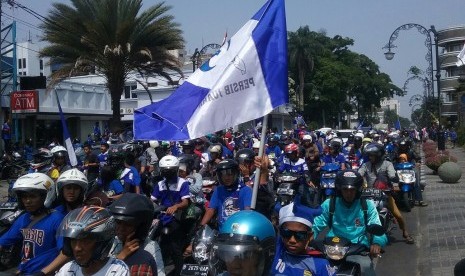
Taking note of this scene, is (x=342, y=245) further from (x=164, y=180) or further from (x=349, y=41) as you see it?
(x=349, y=41)

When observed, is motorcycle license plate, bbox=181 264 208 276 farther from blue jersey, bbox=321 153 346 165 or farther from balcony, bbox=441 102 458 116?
balcony, bbox=441 102 458 116

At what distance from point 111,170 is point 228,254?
6550 mm

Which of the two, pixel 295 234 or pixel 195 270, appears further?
pixel 195 270

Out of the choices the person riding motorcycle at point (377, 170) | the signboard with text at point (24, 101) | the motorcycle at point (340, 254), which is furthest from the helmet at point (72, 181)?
the signboard with text at point (24, 101)

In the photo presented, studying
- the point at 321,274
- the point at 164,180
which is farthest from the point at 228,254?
the point at 164,180

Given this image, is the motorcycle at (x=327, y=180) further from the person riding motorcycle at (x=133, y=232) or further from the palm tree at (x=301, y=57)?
the palm tree at (x=301, y=57)

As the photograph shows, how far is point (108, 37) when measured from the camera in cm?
2200

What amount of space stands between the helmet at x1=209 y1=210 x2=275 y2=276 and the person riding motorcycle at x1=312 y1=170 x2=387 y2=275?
282cm

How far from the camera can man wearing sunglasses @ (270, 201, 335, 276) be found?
157 inches

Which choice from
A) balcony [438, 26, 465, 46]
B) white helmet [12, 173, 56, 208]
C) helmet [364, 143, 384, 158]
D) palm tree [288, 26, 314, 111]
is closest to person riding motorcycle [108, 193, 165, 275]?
white helmet [12, 173, 56, 208]

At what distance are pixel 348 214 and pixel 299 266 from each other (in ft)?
7.66

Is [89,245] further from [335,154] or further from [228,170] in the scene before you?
[335,154]

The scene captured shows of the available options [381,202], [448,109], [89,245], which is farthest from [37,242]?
[448,109]

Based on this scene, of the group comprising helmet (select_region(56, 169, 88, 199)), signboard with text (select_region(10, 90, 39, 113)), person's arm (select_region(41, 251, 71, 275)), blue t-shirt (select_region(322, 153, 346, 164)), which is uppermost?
signboard with text (select_region(10, 90, 39, 113))
